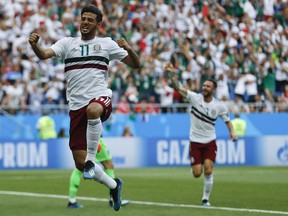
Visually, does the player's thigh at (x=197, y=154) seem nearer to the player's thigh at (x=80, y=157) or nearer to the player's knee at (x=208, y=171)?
the player's knee at (x=208, y=171)

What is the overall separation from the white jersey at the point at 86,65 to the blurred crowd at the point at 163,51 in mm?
16516

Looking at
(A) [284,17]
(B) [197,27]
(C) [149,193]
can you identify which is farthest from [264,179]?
(A) [284,17]

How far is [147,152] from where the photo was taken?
29.0 m

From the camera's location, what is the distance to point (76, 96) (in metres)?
11.3

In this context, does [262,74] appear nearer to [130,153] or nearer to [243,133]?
[243,133]

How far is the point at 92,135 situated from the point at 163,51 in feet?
65.8

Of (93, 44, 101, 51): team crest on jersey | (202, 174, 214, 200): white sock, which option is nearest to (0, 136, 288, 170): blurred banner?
(202, 174, 214, 200): white sock

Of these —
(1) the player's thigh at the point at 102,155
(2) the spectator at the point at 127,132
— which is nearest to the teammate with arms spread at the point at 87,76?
(1) the player's thigh at the point at 102,155

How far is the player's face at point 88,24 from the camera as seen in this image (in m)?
11.1

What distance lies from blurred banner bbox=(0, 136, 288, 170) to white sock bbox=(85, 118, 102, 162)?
53.7 feet

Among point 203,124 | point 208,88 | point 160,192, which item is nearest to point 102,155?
point 203,124

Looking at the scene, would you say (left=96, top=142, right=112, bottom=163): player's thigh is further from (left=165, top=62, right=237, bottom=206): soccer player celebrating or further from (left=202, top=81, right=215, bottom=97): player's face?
(left=202, top=81, right=215, bottom=97): player's face

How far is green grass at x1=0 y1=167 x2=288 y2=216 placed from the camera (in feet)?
45.4

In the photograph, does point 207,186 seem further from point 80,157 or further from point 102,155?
point 80,157
